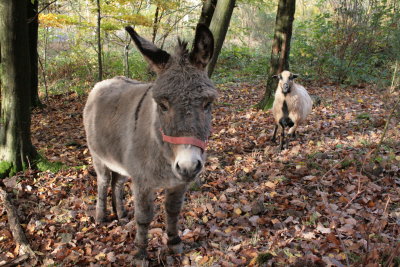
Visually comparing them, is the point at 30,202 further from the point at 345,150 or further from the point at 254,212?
the point at 345,150

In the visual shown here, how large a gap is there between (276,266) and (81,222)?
2.84 meters

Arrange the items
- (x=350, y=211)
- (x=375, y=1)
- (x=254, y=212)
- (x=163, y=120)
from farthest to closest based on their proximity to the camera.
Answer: (x=375, y=1), (x=254, y=212), (x=350, y=211), (x=163, y=120)

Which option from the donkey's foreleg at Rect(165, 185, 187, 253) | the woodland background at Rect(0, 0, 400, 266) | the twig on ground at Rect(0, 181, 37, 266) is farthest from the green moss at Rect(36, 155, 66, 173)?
the donkey's foreleg at Rect(165, 185, 187, 253)

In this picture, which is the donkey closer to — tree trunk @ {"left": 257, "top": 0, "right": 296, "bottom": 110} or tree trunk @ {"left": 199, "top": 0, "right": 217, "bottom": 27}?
tree trunk @ {"left": 199, "top": 0, "right": 217, "bottom": 27}

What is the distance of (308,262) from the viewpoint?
267cm

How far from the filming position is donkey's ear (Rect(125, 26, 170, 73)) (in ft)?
7.80

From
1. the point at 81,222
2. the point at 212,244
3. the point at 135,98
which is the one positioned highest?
the point at 135,98

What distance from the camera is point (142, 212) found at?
3.01 meters

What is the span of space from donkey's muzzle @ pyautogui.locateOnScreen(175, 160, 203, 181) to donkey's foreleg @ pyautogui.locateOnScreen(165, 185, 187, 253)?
995mm

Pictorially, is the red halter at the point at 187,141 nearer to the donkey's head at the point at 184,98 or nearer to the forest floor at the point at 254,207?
the donkey's head at the point at 184,98

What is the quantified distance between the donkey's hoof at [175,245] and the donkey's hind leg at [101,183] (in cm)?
126

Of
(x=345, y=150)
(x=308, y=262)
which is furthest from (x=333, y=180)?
(x=308, y=262)

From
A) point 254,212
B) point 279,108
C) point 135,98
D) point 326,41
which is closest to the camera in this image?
point 135,98

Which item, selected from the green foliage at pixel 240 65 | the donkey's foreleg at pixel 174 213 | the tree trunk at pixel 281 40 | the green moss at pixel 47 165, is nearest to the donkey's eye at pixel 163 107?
the donkey's foreleg at pixel 174 213
